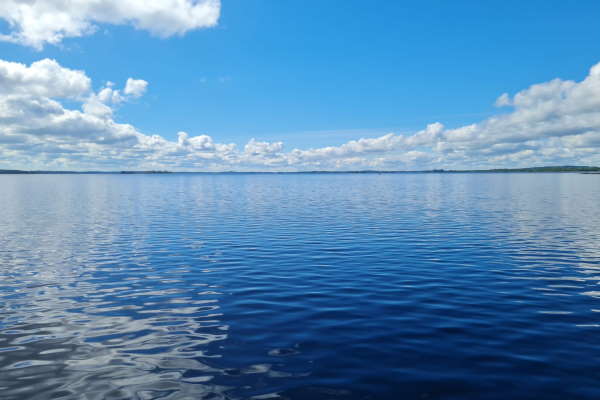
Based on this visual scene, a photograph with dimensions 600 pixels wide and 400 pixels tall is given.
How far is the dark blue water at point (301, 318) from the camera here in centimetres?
1394

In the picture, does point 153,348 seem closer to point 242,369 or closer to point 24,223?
point 242,369

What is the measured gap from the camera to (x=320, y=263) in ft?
107

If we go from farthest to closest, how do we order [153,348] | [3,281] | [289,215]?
1. [289,215]
2. [3,281]
3. [153,348]

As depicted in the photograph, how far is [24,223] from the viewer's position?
186ft

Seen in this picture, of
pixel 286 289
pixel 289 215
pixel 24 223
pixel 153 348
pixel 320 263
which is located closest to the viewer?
pixel 153 348

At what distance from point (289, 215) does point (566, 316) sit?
49.2 m

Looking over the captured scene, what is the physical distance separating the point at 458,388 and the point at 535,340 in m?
6.27

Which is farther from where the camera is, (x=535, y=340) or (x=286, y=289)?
(x=286, y=289)

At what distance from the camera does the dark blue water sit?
13.9 metres

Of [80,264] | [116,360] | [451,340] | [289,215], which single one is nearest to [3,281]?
[80,264]

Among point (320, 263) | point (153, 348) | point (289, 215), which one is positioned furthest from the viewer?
point (289, 215)

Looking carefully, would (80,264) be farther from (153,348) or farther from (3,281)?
(153,348)

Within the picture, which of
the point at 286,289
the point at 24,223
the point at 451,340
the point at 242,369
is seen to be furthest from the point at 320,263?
the point at 24,223

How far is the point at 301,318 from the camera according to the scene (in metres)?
20.2
